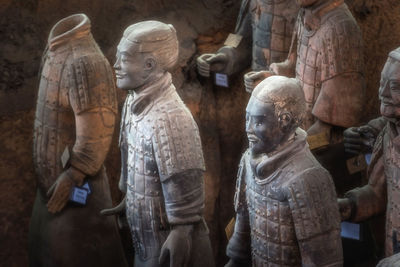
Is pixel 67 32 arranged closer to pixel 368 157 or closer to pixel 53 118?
pixel 53 118

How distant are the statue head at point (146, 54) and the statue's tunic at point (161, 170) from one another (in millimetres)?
65

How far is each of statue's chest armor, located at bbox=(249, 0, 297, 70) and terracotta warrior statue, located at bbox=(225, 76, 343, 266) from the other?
213cm

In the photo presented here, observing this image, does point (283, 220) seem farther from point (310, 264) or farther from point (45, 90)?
point (45, 90)

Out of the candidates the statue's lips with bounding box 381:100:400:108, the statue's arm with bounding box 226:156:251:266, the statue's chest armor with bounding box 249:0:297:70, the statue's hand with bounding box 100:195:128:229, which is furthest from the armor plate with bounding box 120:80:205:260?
the statue's chest armor with bounding box 249:0:297:70

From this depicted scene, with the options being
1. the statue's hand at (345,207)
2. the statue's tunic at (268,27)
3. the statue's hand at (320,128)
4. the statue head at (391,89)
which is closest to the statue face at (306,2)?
the statue's tunic at (268,27)

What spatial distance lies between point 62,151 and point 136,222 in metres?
0.97

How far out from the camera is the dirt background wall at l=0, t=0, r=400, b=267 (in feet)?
22.3

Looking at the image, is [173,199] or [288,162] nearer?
[288,162]

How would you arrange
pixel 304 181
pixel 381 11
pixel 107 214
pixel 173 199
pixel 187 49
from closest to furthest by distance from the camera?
pixel 304 181 < pixel 173 199 < pixel 107 214 < pixel 381 11 < pixel 187 49

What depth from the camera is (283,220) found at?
4.32 metres

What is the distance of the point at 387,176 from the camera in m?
4.82

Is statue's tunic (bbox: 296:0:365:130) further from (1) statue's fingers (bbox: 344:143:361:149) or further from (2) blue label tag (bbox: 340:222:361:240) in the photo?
(2) blue label tag (bbox: 340:222:361:240)

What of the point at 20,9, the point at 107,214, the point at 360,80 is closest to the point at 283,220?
the point at 107,214

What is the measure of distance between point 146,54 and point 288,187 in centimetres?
114
